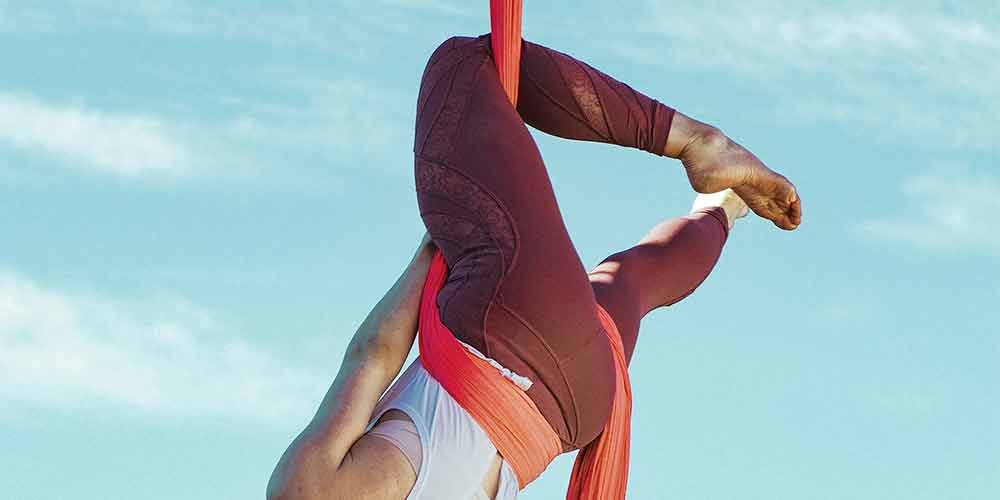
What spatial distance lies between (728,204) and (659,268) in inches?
16.2

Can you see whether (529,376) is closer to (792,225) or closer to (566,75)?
(566,75)

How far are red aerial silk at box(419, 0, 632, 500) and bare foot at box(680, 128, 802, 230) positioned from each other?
1.49 ft

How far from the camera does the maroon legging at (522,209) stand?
359 centimetres

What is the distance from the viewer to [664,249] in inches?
168

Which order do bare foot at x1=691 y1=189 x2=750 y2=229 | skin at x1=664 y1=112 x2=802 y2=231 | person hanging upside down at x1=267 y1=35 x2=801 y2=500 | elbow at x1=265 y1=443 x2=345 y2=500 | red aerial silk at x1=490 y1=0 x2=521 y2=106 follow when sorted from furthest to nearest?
bare foot at x1=691 y1=189 x2=750 y2=229
skin at x1=664 y1=112 x2=802 y2=231
red aerial silk at x1=490 y1=0 x2=521 y2=106
person hanging upside down at x1=267 y1=35 x2=801 y2=500
elbow at x1=265 y1=443 x2=345 y2=500

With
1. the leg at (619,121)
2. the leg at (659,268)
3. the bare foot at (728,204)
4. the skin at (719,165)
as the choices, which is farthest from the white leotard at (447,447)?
the bare foot at (728,204)

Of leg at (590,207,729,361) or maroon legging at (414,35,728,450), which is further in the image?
leg at (590,207,729,361)

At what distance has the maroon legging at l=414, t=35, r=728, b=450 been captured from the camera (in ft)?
11.8

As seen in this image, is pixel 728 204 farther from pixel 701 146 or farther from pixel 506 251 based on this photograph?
pixel 506 251

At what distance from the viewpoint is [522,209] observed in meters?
3.62

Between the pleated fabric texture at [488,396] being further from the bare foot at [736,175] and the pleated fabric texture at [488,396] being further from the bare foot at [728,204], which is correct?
the bare foot at [728,204]

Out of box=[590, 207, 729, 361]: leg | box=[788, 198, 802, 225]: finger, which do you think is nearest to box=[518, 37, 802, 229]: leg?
box=[788, 198, 802, 225]: finger

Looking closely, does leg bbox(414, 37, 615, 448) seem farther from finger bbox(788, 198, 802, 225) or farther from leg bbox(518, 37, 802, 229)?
finger bbox(788, 198, 802, 225)

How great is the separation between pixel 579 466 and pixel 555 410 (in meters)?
0.35
